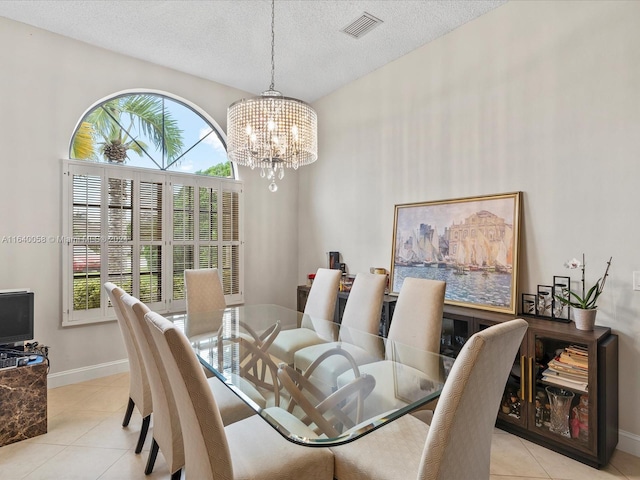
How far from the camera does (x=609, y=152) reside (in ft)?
7.45

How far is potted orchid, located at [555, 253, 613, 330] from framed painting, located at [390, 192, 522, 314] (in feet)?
1.15

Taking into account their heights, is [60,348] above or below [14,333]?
below

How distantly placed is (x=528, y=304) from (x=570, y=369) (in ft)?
1.87

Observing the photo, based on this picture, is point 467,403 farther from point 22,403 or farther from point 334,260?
point 334,260

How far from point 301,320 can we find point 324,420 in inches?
62.0

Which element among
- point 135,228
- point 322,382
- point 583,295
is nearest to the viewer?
point 322,382

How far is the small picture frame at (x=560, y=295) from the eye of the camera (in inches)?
94.0

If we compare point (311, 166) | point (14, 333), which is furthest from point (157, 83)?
point (14, 333)

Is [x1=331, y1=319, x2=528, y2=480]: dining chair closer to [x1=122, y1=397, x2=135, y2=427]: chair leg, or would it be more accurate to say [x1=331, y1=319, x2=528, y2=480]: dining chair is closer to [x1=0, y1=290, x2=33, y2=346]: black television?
[x1=122, y1=397, x2=135, y2=427]: chair leg

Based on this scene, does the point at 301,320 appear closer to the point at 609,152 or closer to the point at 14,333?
the point at 14,333

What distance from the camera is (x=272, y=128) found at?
2334mm

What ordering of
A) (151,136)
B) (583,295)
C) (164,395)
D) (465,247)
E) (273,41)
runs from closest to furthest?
(164,395), (583,295), (465,247), (273,41), (151,136)

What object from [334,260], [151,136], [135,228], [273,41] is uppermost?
[273,41]

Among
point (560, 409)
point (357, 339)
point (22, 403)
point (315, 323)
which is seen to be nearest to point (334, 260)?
point (315, 323)
